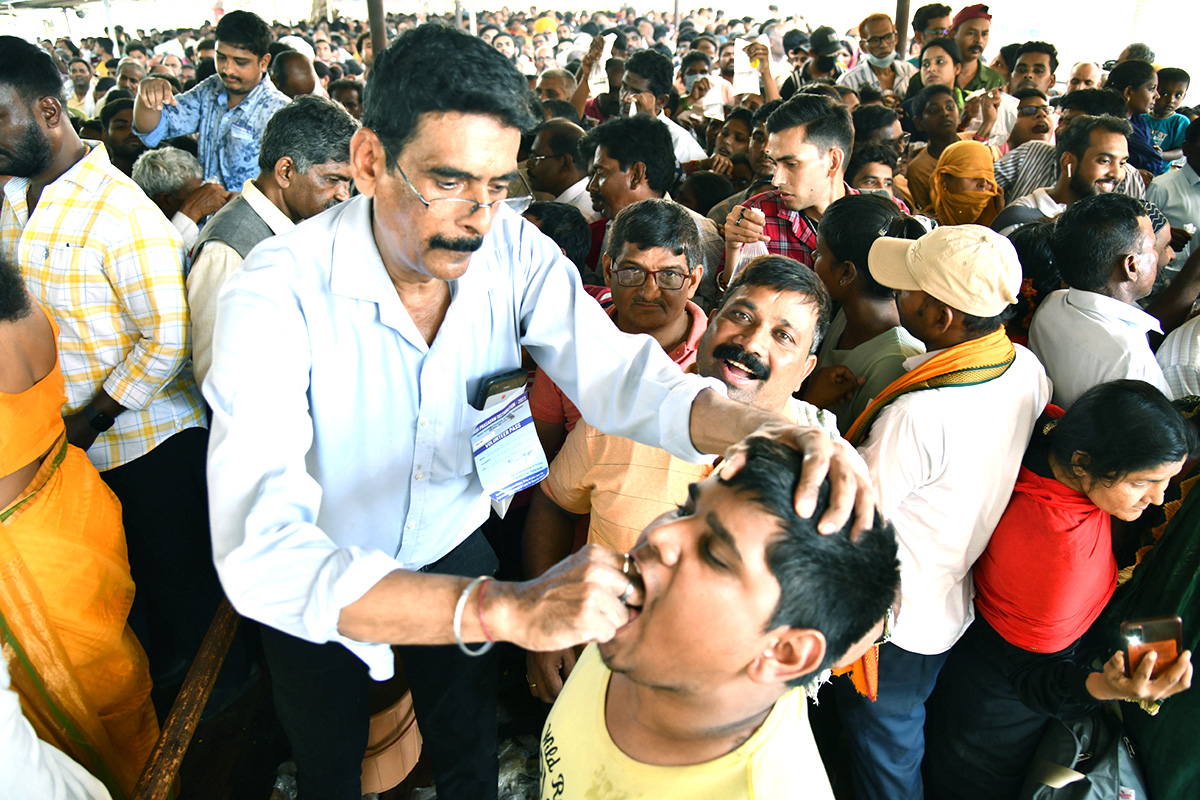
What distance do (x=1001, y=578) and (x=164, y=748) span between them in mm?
2253

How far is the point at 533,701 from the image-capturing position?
2.86 m

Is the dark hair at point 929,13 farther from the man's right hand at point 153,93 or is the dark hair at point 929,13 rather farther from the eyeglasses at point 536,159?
the man's right hand at point 153,93

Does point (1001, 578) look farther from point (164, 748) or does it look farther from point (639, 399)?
point (164, 748)

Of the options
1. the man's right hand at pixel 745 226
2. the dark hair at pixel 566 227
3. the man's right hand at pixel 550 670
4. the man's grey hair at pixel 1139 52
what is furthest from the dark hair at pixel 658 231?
the man's grey hair at pixel 1139 52

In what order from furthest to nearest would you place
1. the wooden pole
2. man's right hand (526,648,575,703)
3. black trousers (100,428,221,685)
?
the wooden pole
black trousers (100,428,221,685)
man's right hand (526,648,575,703)

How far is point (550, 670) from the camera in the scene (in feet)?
7.10

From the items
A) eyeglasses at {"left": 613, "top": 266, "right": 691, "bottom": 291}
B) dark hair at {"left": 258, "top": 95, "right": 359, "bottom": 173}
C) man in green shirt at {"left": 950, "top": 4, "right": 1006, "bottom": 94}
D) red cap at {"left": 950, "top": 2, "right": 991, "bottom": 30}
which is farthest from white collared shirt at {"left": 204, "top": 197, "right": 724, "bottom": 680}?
red cap at {"left": 950, "top": 2, "right": 991, "bottom": 30}

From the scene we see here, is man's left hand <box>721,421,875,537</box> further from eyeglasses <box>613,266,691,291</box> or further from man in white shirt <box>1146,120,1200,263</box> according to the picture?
man in white shirt <box>1146,120,1200,263</box>

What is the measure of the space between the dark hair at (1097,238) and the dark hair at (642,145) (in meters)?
1.80

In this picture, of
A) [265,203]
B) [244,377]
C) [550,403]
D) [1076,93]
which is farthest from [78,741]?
[1076,93]

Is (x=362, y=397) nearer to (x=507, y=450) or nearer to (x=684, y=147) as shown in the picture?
(x=507, y=450)

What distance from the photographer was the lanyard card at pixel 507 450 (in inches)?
67.2

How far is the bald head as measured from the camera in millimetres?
5367

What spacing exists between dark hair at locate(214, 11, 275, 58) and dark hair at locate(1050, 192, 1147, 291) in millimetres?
3946
